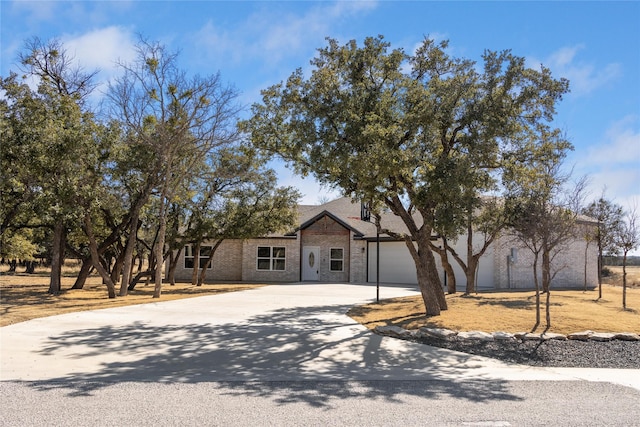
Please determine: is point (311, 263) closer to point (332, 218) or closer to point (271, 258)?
point (271, 258)

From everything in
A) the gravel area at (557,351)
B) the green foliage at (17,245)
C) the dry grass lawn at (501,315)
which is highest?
the green foliage at (17,245)

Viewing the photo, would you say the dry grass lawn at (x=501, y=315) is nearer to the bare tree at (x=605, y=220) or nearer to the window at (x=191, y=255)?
the bare tree at (x=605, y=220)

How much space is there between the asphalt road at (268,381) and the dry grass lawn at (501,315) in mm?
1975

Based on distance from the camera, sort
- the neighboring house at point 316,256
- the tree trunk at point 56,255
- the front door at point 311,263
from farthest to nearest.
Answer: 1. the front door at point 311,263
2. the neighboring house at point 316,256
3. the tree trunk at point 56,255

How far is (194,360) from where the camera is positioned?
808 centimetres

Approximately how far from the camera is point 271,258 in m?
29.1

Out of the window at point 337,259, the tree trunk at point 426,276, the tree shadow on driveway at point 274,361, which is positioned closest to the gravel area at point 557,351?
the tree shadow on driveway at point 274,361

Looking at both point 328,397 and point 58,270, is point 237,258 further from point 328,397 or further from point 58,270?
point 328,397

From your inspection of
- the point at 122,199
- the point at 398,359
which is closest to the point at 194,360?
the point at 398,359

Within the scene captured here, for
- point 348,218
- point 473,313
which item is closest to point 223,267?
point 348,218

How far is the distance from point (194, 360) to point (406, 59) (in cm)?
871

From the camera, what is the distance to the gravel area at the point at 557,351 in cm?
865

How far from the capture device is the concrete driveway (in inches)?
287

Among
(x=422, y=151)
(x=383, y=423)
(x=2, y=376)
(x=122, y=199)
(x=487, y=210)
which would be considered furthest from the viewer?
(x=122, y=199)
